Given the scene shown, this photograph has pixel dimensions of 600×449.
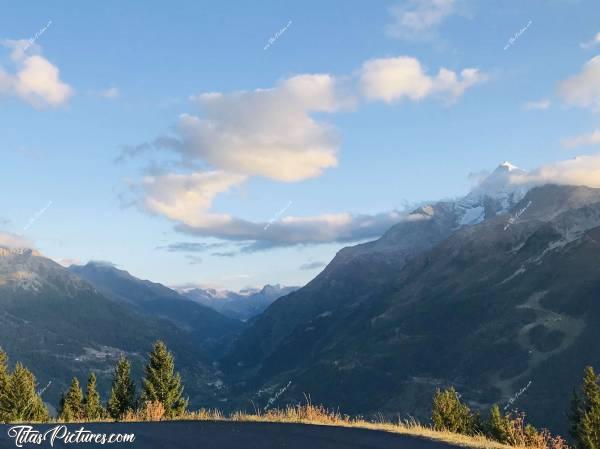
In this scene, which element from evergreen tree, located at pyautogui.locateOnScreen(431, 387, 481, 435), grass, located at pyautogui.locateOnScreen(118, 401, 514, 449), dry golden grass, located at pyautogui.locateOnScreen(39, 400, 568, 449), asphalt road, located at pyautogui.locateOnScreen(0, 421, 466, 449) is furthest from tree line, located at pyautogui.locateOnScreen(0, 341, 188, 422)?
evergreen tree, located at pyautogui.locateOnScreen(431, 387, 481, 435)

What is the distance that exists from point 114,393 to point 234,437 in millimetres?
64408

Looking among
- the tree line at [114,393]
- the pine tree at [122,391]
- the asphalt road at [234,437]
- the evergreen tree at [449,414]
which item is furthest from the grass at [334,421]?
the evergreen tree at [449,414]

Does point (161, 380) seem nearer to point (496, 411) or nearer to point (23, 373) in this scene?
point (23, 373)

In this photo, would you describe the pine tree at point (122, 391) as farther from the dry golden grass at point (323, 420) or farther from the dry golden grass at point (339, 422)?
the dry golden grass at point (339, 422)

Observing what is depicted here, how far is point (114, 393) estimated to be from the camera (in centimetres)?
7619

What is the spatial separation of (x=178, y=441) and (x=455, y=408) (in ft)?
322

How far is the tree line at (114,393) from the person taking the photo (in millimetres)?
60875

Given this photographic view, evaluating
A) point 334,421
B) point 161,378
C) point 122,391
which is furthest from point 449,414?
point 334,421

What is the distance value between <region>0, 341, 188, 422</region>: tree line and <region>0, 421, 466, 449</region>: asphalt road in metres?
30.3

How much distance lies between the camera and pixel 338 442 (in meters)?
17.3

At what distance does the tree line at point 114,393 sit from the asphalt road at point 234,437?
3031cm

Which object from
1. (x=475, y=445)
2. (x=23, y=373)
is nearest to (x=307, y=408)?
(x=475, y=445)

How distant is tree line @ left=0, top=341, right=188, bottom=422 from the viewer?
200 ft

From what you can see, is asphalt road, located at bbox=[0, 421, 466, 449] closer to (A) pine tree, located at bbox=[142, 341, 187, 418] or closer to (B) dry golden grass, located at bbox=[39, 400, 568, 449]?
(B) dry golden grass, located at bbox=[39, 400, 568, 449]
